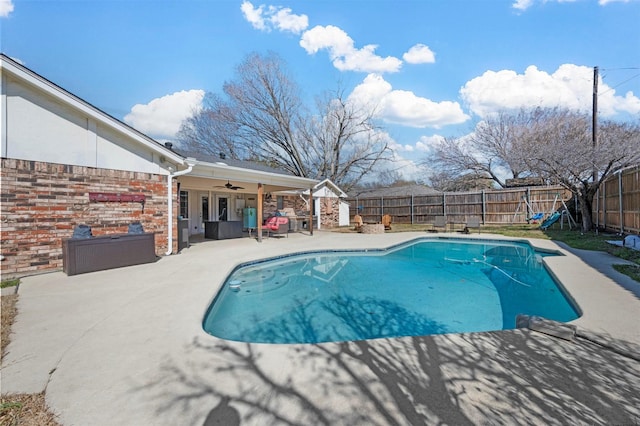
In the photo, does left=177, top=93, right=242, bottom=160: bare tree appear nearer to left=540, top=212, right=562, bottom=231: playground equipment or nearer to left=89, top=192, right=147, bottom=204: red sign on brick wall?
left=89, top=192, right=147, bottom=204: red sign on brick wall

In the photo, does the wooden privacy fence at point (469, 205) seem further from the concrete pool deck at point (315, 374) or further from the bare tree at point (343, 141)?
the concrete pool deck at point (315, 374)

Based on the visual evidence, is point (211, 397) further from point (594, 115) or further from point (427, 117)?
point (427, 117)

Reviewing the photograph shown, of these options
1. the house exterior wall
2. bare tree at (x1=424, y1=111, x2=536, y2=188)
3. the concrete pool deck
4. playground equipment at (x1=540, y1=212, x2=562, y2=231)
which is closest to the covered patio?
the house exterior wall

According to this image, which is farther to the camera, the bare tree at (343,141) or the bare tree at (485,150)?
the bare tree at (343,141)

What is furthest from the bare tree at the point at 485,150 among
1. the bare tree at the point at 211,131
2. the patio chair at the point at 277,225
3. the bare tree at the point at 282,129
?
the patio chair at the point at 277,225

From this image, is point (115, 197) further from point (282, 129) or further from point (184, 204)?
point (282, 129)

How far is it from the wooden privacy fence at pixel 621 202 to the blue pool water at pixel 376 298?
401 centimetres

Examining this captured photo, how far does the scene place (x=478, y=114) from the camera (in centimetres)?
2577

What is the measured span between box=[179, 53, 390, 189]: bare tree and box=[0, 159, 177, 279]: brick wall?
18.9 m

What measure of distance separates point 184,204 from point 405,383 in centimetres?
1440

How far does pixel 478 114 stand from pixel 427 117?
169 inches

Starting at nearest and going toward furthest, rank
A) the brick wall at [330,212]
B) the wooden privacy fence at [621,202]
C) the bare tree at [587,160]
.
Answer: the wooden privacy fence at [621,202]
the bare tree at [587,160]
the brick wall at [330,212]

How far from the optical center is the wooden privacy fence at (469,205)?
1697 cm

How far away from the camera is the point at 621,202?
1059cm
